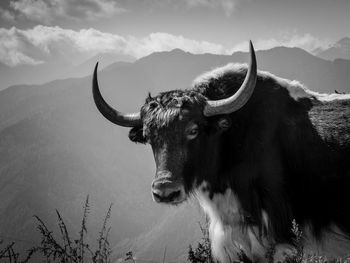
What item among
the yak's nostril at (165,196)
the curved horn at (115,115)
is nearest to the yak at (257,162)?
the yak's nostril at (165,196)

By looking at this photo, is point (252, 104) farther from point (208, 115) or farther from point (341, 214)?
point (341, 214)

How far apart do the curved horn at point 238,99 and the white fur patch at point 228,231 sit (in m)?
1.33

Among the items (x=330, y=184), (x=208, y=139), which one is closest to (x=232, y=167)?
(x=208, y=139)

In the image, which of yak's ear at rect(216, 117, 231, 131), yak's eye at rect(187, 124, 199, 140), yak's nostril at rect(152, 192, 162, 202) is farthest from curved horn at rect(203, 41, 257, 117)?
yak's nostril at rect(152, 192, 162, 202)

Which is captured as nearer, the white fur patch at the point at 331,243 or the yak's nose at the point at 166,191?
the yak's nose at the point at 166,191

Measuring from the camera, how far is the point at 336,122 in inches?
204

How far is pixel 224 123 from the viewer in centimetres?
518

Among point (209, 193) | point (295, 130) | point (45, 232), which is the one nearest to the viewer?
point (45, 232)

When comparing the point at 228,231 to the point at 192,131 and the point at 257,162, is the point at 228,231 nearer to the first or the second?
the point at 257,162

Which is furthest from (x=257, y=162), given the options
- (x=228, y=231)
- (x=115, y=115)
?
(x=115, y=115)

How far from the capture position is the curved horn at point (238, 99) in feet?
16.0

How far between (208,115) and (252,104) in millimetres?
853

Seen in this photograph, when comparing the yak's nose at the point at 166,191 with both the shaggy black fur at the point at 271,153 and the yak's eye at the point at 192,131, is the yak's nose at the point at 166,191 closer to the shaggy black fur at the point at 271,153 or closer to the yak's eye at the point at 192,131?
the shaggy black fur at the point at 271,153

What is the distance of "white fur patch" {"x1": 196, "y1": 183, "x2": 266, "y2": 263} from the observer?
5.17m
